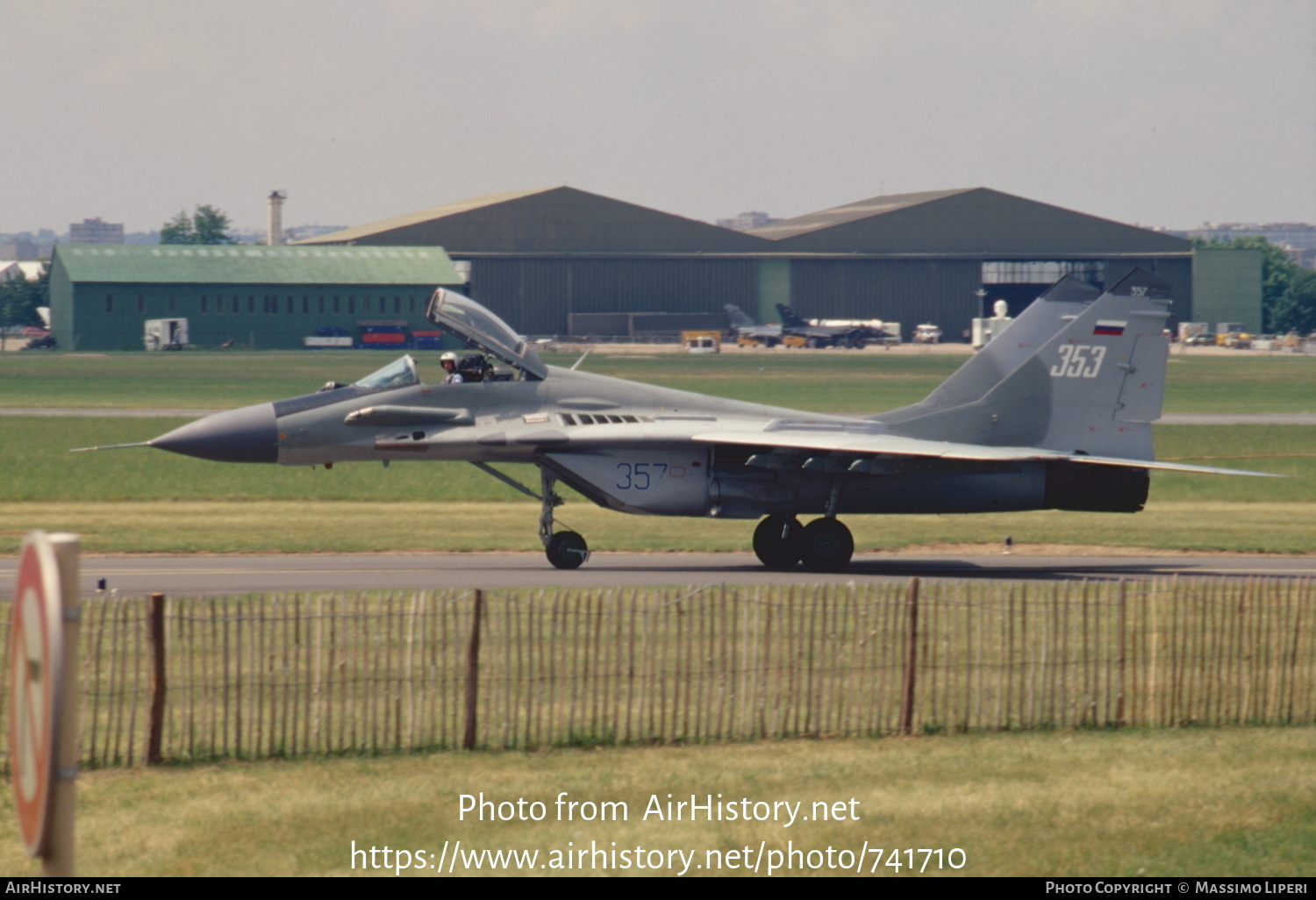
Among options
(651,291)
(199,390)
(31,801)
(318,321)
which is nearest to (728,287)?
(651,291)

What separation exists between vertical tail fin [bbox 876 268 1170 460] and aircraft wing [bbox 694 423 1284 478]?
0.54 meters

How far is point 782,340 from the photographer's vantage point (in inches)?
5192

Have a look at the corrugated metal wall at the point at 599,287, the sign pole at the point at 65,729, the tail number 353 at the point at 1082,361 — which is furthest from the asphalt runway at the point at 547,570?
the corrugated metal wall at the point at 599,287

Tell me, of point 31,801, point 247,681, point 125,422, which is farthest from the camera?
point 125,422

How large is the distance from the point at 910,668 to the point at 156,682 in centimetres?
677

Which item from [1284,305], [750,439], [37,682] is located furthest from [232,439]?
[1284,305]

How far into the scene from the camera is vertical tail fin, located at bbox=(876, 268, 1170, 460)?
24172 millimetres

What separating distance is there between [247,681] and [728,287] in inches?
5079

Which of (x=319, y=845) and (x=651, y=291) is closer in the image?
(x=319, y=845)

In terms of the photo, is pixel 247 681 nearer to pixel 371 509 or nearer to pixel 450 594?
pixel 450 594

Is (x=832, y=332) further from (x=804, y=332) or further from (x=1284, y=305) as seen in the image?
(x=1284, y=305)

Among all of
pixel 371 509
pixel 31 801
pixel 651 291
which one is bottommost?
pixel 371 509

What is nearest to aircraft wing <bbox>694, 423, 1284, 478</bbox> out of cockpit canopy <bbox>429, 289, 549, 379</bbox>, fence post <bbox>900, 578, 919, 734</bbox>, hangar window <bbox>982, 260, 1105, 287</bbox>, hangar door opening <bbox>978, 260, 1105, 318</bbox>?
cockpit canopy <bbox>429, 289, 549, 379</bbox>

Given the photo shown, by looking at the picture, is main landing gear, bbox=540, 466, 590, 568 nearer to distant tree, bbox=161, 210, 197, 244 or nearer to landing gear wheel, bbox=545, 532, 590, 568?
landing gear wheel, bbox=545, 532, 590, 568
